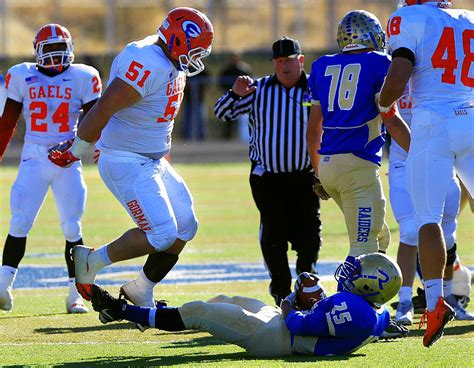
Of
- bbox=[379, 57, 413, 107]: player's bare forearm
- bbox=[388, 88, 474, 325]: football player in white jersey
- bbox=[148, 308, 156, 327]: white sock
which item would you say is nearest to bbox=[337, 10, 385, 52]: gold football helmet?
bbox=[379, 57, 413, 107]: player's bare forearm

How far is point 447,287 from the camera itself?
7449 mm

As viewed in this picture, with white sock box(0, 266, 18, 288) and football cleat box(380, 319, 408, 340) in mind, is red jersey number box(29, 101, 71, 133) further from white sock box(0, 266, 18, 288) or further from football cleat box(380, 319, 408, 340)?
football cleat box(380, 319, 408, 340)

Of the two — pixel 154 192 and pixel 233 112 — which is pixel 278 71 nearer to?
pixel 233 112

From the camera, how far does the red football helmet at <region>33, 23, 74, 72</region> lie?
781cm

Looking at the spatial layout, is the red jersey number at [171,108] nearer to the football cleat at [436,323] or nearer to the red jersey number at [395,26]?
the red jersey number at [395,26]

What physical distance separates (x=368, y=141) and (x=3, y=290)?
111 inches

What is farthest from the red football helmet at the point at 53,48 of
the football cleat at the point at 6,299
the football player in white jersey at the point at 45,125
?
the football cleat at the point at 6,299

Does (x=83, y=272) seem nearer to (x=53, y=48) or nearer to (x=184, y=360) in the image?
(x=184, y=360)

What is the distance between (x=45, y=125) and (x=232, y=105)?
1.35 metres

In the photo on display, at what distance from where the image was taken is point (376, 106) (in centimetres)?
648

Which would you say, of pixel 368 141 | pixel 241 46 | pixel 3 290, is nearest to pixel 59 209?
pixel 3 290

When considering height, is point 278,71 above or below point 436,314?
above

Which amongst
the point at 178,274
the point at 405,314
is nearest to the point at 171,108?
the point at 405,314

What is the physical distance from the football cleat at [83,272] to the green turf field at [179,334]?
315 mm
